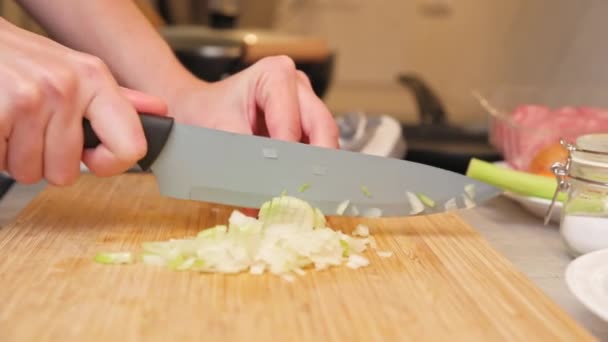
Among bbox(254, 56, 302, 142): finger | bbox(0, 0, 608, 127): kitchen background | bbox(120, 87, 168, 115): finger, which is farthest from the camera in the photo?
bbox(0, 0, 608, 127): kitchen background

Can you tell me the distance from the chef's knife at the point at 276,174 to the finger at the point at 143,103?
1.0 inches

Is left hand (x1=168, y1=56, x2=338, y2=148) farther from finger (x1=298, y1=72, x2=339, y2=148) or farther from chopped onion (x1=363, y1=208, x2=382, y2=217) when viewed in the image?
chopped onion (x1=363, y1=208, x2=382, y2=217)

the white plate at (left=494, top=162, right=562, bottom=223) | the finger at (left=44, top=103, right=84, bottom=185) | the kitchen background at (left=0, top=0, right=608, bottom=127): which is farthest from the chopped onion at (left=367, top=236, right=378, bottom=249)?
the kitchen background at (left=0, top=0, right=608, bottom=127)

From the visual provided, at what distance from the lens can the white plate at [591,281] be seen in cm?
61

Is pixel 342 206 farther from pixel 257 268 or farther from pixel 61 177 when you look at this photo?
pixel 61 177

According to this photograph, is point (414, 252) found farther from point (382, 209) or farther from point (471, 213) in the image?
point (471, 213)

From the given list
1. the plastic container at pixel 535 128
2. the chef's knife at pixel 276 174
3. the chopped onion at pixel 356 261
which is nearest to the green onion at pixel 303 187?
the chef's knife at pixel 276 174

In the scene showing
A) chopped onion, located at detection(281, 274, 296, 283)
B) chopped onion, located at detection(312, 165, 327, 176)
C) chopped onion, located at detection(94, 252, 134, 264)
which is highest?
chopped onion, located at detection(312, 165, 327, 176)

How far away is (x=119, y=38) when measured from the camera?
3.50 ft

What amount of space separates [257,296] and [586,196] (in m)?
0.41

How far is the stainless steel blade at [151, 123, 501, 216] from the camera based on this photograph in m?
0.86

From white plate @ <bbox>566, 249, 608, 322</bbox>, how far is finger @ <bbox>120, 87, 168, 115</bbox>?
478 mm

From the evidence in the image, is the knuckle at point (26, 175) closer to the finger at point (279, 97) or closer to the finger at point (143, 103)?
the finger at point (143, 103)

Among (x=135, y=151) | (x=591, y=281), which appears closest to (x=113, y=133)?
(x=135, y=151)
